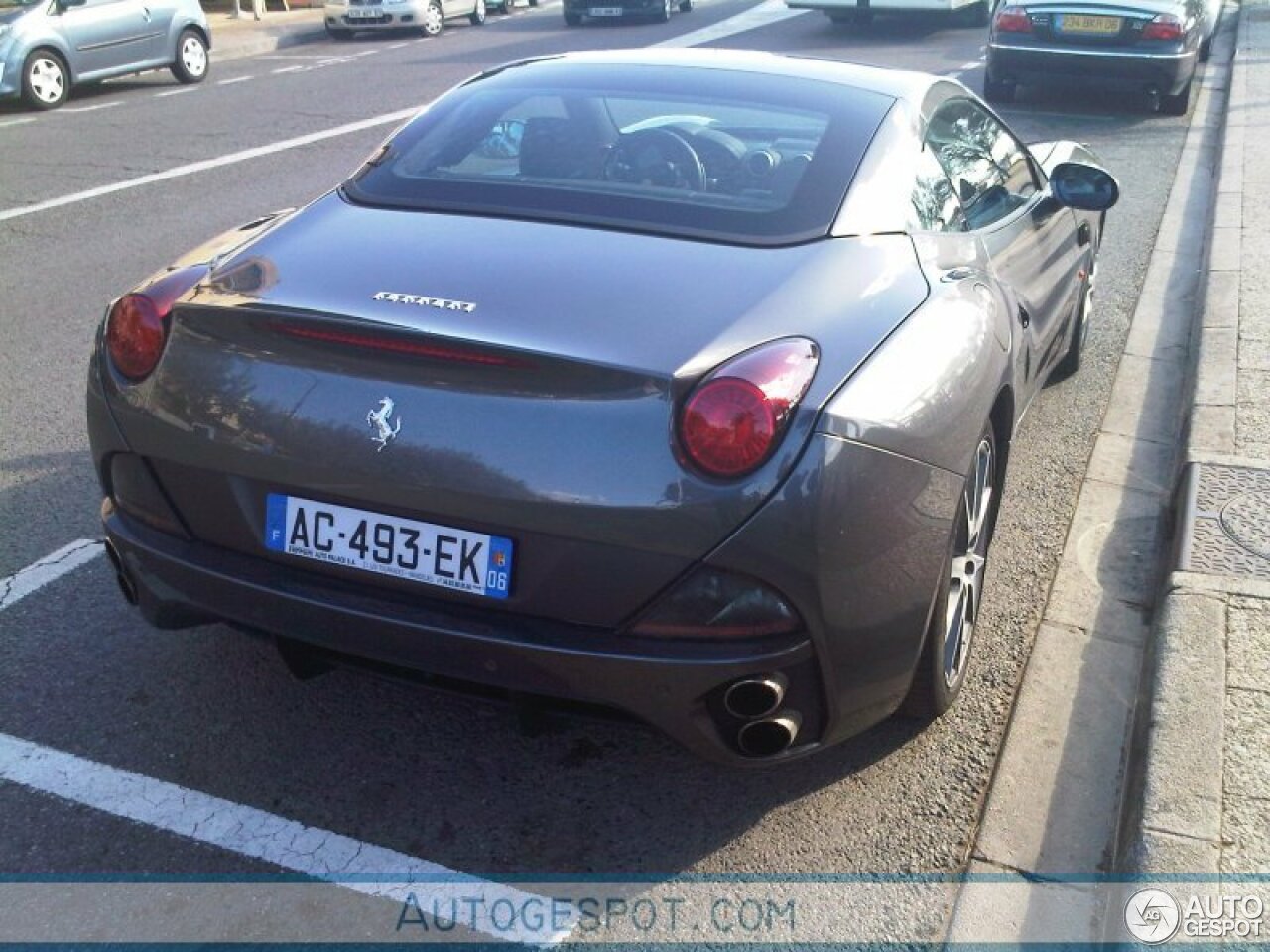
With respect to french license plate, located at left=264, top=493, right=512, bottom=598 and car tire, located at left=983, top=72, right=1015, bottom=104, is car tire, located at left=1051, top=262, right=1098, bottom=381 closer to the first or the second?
french license plate, located at left=264, top=493, right=512, bottom=598

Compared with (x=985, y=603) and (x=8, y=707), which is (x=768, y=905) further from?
(x=8, y=707)

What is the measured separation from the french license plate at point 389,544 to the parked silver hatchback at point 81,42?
12.9 metres

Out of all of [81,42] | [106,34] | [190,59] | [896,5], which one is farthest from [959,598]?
[896,5]

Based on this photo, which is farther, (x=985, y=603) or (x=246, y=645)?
(x=985, y=603)

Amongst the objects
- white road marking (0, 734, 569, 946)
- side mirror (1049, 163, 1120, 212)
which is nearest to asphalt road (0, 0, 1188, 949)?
white road marking (0, 734, 569, 946)

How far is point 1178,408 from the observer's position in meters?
5.86

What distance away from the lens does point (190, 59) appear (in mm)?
16438

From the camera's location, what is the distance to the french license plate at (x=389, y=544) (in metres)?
2.67

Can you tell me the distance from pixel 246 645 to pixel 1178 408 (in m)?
4.06

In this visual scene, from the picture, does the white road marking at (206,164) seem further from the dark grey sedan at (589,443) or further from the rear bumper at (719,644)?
the rear bumper at (719,644)

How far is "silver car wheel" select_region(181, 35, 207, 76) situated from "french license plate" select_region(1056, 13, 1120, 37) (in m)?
9.85

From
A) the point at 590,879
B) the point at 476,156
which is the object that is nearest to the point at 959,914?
the point at 590,879

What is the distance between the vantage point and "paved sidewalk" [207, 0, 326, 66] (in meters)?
20.6

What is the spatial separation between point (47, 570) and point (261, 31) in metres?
20.6
